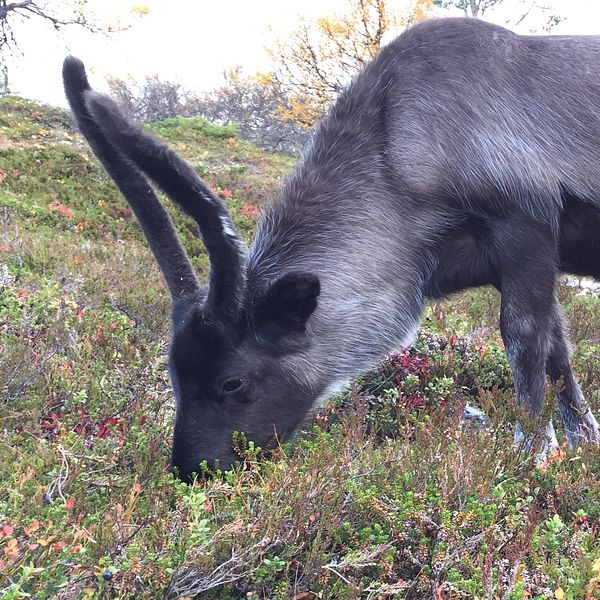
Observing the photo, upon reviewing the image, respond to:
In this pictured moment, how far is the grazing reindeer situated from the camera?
3.50 metres

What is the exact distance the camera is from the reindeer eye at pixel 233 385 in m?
3.46

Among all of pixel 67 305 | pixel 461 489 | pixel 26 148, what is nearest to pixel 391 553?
pixel 461 489

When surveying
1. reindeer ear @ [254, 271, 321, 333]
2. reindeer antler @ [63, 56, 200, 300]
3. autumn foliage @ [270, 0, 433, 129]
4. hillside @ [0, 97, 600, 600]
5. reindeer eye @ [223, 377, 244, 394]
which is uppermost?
autumn foliage @ [270, 0, 433, 129]

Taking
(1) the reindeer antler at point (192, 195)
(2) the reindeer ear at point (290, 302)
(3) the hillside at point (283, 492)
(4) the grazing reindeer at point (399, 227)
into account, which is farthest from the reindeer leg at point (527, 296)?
(1) the reindeer antler at point (192, 195)

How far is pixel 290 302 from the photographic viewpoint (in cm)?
354

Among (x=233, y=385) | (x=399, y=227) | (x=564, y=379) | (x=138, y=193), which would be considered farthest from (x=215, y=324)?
(x=564, y=379)

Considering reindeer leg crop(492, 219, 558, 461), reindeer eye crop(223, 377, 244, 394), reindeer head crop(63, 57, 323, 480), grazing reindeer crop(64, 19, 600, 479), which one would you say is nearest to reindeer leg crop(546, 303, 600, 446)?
grazing reindeer crop(64, 19, 600, 479)

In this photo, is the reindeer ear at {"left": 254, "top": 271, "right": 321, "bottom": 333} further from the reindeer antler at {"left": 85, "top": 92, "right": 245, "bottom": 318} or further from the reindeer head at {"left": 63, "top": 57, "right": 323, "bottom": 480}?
the reindeer antler at {"left": 85, "top": 92, "right": 245, "bottom": 318}

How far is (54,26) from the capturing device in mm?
25375

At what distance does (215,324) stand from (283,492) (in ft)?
3.57

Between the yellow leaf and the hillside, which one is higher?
the yellow leaf

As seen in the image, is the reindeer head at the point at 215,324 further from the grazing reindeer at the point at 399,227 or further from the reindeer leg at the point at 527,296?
the reindeer leg at the point at 527,296

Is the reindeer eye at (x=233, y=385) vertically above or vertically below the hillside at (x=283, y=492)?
above

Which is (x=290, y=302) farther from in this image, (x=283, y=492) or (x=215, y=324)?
(x=283, y=492)
